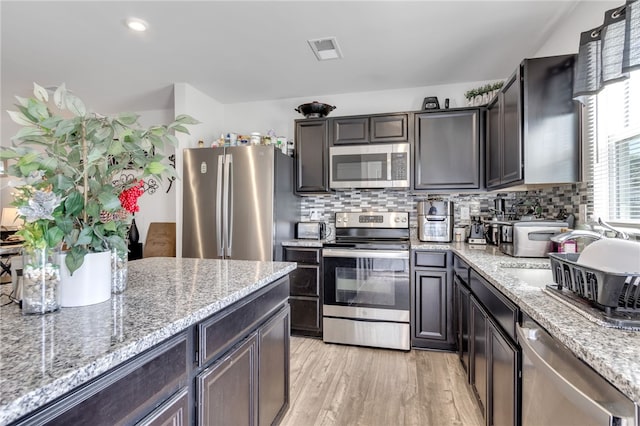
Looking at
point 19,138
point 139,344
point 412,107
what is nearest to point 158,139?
point 19,138

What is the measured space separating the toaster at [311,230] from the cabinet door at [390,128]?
3.33ft

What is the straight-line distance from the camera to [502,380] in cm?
133

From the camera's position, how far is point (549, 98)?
1839 millimetres

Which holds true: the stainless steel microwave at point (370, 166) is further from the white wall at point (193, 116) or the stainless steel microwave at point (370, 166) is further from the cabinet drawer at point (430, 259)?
the white wall at point (193, 116)

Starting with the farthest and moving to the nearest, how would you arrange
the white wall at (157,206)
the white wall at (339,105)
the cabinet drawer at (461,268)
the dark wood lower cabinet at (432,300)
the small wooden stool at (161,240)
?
the white wall at (157,206) < the small wooden stool at (161,240) < the white wall at (339,105) < the dark wood lower cabinet at (432,300) < the cabinet drawer at (461,268)

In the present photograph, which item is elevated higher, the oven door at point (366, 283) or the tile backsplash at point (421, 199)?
the tile backsplash at point (421, 199)

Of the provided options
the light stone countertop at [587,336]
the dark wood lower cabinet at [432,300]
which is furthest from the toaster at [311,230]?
the light stone countertop at [587,336]

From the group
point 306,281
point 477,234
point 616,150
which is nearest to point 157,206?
point 306,281

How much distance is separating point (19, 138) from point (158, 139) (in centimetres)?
35

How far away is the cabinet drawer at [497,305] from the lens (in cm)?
123

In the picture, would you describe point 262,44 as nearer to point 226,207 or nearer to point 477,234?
point 226,207

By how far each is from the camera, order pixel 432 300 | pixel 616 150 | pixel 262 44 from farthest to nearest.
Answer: pixel 432 300
pixel 262 44
pixel 616 150

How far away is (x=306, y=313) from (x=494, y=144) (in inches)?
85.5

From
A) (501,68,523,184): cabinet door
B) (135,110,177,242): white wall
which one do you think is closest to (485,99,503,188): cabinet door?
(501,68,523,184): cabinet door
